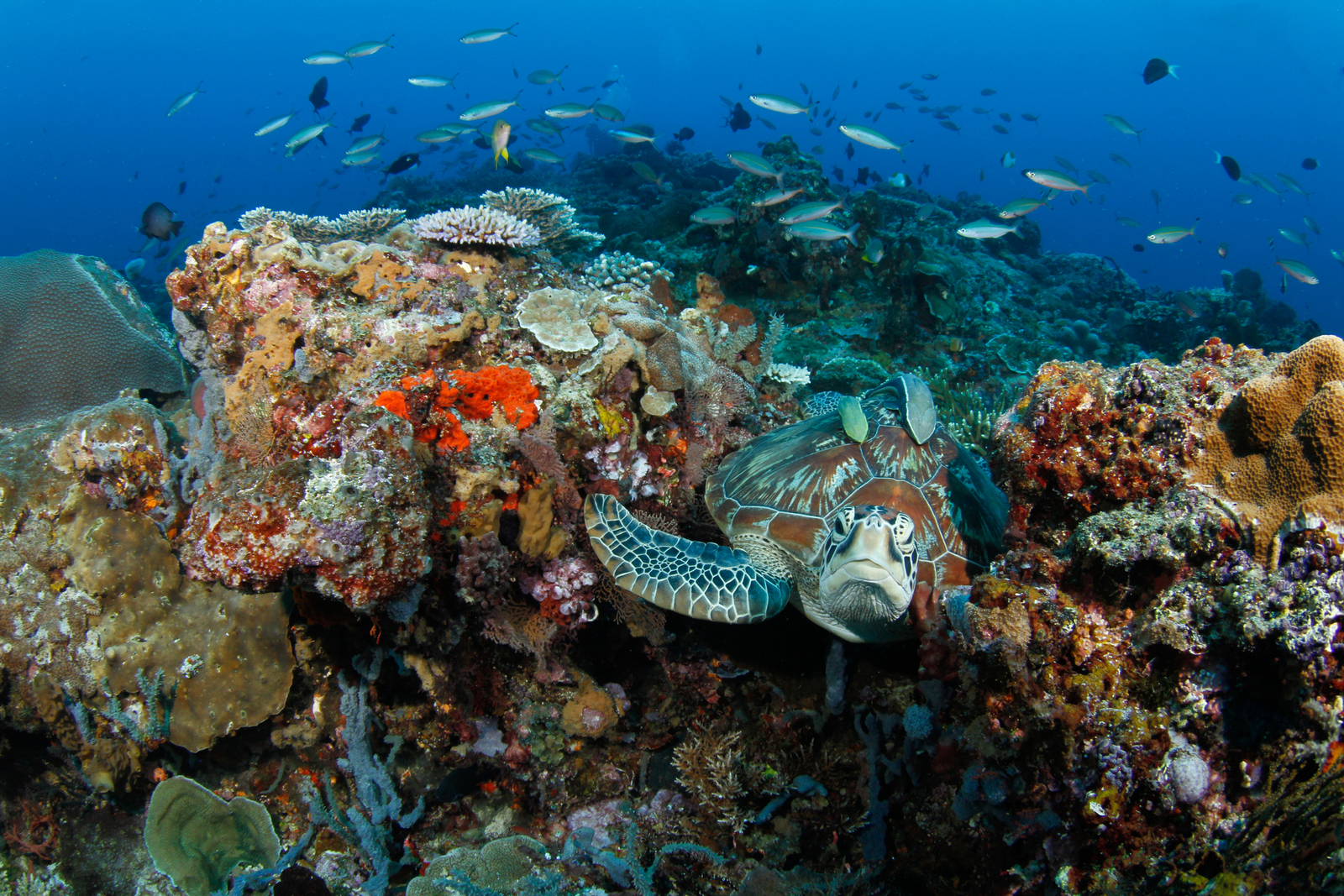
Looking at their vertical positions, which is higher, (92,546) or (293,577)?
(293,577)

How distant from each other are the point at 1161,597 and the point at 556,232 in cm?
466

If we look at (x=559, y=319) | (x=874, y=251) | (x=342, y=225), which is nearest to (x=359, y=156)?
(x=342, y=225)

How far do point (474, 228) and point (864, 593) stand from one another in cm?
356

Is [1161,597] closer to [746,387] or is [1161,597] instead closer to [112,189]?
[746,387]

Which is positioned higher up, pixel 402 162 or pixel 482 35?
pixel 482 35

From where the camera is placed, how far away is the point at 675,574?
116 inches

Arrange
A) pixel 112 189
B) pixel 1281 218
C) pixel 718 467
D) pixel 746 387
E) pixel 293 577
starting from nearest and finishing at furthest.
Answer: pixel 293 577
pixel 718 467
pixel 746 387
pixel 112 189
pixel 1281 218

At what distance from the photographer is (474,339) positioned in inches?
131

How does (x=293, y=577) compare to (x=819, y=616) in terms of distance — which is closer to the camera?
(x=293, y=577)

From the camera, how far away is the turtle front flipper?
2.87m

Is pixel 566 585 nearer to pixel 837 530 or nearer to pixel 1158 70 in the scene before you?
pixel 837 530

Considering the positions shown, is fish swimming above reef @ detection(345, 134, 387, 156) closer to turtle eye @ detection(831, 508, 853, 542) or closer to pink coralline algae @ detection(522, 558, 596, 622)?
pink coralline algae @ detection(522, 558, 596, 622)

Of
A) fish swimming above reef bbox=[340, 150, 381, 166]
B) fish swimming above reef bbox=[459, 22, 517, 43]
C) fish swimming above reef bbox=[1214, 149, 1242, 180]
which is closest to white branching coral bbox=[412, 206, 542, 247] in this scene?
fish swimming above reef bbox=[459, 22, 517, 43]

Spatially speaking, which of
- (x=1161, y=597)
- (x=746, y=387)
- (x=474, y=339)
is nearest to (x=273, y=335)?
(x=474, y=339)
